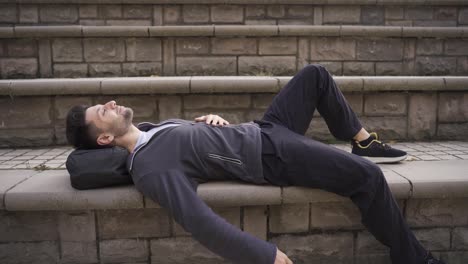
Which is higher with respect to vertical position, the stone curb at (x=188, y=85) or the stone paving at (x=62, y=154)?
the stone curb at (x=188, y=85)

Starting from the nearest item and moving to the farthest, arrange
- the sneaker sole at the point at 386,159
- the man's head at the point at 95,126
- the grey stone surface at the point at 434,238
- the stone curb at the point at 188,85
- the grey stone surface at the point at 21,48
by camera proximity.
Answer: the man's head at the point at 95,126
the grey stone surface at the point at 434,238
the sneaker sole at the point at 386,159
the stone curb at the point at 188,85
the grey stone surface at the point at 21,48

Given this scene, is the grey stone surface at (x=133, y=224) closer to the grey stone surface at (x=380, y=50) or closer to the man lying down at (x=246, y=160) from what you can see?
the man lying down at (x=246, y=160)

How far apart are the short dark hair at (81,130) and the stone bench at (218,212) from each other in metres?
0.27

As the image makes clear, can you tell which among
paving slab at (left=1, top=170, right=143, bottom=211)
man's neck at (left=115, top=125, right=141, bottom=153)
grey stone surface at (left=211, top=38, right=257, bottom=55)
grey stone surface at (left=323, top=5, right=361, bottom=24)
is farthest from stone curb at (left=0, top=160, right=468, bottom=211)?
grey stone surface at (left=323, top=5, right=361, bottom=24)

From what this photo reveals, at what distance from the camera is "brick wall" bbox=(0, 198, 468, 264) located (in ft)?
7.23

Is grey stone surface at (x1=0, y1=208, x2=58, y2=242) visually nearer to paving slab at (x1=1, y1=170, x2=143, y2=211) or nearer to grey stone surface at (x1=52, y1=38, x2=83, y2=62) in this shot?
paving slab at (x1=1, y1=170, x2=143, y2=211)

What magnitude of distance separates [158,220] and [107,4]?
3.97 metres

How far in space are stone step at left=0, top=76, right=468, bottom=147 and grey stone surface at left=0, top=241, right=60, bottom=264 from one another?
1.35 m

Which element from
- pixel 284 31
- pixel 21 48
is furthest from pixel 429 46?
pixel 21 48

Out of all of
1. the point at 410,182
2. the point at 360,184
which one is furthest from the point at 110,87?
the point at 410,182

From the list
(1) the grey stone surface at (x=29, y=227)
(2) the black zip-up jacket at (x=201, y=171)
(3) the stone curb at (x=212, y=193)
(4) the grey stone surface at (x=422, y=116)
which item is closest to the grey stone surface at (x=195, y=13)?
(4) the grey stone surface at (x=422, y=116)

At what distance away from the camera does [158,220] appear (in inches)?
87.7

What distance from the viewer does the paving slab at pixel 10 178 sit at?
2.10 metres

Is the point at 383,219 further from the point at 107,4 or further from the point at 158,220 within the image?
the point at 107,4
